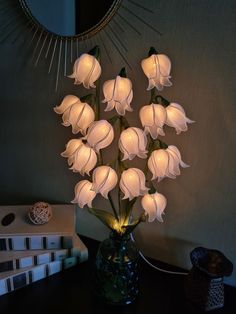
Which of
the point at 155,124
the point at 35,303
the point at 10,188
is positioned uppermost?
the point at 155,124

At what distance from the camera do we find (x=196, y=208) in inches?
36.0

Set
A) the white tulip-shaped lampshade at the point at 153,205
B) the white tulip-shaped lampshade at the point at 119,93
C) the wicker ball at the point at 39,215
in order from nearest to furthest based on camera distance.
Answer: the white tulip-shaped lampshade at the point at 119,93, the white tulip-shaped lampshade at the point at 153,205, the wicker ball at the point at 39,215

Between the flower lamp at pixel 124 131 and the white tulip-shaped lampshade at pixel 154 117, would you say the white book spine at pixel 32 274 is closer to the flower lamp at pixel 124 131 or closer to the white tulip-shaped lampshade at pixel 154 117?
the flower lamp at pixel 124 131

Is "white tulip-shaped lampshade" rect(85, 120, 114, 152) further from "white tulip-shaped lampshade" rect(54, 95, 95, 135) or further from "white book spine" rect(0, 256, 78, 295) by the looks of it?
"white book spine" rect(0, 256, 78, 295)

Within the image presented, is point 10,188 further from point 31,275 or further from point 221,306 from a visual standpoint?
point 221,306

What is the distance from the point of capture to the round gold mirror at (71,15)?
2.76 ft

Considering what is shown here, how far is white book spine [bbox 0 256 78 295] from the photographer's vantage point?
86cm

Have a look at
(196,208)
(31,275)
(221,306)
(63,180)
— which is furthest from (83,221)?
(221,306)

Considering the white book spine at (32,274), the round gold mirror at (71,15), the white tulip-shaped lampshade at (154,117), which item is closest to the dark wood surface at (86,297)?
the white book spine at (32,274)

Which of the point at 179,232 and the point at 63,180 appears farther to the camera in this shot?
the point at 63,180

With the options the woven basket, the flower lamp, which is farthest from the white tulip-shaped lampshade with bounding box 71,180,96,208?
the woven basket

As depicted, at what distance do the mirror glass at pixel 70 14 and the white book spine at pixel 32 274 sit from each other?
0.73m

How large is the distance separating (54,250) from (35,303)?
0.16 metres

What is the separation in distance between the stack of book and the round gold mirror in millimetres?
616
